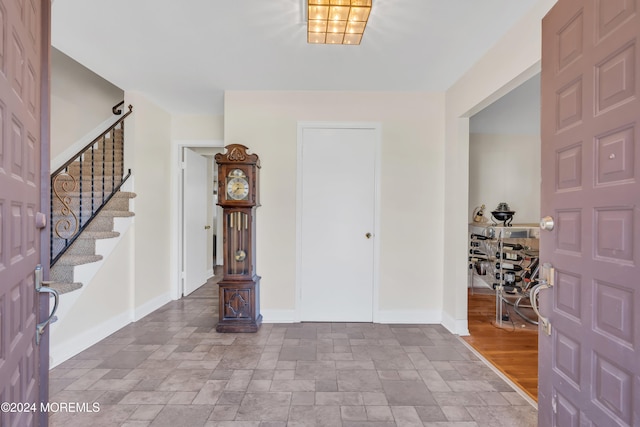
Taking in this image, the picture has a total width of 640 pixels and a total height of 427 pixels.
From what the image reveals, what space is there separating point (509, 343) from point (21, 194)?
3.43 metres

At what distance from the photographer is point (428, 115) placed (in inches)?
123

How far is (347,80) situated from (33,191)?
8.29 feet

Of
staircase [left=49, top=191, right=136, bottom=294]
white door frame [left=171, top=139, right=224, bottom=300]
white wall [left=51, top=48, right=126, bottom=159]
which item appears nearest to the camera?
staircase [left=49, top=191, right=136, bottom=294]

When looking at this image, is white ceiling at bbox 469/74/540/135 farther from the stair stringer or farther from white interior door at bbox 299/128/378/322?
the stair stringer

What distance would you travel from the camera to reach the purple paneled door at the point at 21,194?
2.75ft

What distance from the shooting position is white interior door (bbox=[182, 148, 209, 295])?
394 centimetres

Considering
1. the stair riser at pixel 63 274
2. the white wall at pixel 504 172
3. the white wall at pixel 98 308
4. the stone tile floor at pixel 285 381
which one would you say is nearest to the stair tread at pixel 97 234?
the white wall at pixel 98 308

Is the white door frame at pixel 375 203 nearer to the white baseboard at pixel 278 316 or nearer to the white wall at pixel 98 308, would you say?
the white baseboard at pixel 278 316

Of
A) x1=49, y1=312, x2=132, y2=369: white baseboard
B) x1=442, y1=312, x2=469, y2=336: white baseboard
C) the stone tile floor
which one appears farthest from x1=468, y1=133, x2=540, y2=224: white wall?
x1=49, y1=312, x2=132, y2=369: white baseboard

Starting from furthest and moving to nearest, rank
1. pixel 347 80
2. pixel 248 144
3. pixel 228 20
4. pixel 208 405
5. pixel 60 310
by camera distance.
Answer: pixel 248 144 → pixel 347 80 → pixel 60 310 → pixel 228 20 → pixel 208 405

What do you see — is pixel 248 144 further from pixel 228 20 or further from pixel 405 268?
pixel 405 268

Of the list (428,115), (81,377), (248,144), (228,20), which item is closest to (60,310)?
(81,377)

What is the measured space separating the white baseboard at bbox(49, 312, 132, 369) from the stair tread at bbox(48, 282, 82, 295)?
38cm

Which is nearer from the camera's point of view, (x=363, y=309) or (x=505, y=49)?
(x=505, y=49)
